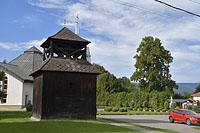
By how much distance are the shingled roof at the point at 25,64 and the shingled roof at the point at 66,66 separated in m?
29.8

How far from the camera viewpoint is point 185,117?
3950 centimetres

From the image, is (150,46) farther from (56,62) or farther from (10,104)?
(56,62)

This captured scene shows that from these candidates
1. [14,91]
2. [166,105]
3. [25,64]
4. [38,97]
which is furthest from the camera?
[25,64]

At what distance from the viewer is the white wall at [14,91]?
219ft

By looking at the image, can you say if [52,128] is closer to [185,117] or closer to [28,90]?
[185,117]

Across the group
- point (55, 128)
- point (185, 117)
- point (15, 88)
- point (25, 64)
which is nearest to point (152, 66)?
point (25, 64)

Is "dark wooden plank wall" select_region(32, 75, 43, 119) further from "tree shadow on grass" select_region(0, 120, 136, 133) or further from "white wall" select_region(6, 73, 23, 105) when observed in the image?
"white wall" select_region(6, 73, 23, 105)

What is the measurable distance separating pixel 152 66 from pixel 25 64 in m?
27.8

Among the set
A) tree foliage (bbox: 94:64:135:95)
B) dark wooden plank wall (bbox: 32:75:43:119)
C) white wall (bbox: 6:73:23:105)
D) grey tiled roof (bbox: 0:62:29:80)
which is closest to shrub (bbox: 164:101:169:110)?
grey tiled roof (bbox: 0:62:29:80)

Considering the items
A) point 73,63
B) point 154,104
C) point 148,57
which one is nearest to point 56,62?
point 73,63

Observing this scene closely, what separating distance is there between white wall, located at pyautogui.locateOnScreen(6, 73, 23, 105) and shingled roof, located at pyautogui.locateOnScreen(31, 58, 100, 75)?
31.4 meters

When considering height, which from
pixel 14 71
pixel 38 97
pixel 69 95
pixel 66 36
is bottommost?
pixel 38 97

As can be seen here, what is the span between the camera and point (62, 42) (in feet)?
125

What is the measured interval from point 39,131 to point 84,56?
615 inches
